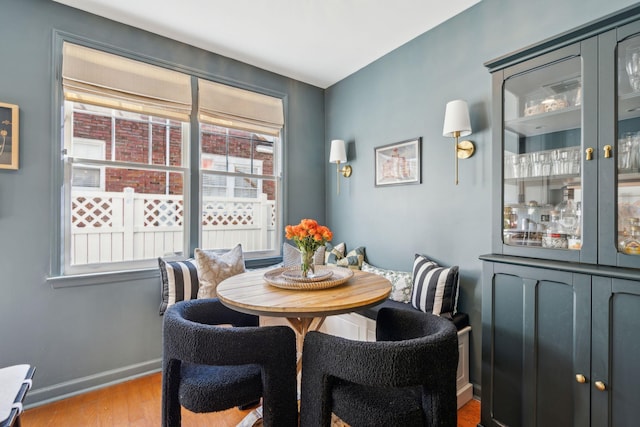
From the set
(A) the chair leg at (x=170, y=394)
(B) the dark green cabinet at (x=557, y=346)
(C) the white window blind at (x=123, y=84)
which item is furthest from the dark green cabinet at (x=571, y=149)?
(C) the white window blind at (x=123, y=84)

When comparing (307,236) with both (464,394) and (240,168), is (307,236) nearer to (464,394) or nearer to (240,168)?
(464,394)

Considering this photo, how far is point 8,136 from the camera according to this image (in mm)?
2002

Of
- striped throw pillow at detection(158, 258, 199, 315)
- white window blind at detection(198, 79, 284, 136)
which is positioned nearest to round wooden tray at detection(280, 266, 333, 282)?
striped throw pillow at detection(158, 258, 199, 315)

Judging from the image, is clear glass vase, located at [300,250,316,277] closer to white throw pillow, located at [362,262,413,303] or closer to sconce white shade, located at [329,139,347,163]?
white throw pillow, located at [362,262,413,303]

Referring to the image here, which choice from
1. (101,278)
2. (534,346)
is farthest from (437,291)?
(101,278)

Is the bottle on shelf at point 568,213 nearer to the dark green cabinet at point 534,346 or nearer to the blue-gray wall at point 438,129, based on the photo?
the dark green cabinet at point 534,346

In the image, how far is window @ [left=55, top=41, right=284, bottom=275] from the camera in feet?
7.54

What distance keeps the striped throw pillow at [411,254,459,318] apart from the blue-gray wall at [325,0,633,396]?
179 millimetres

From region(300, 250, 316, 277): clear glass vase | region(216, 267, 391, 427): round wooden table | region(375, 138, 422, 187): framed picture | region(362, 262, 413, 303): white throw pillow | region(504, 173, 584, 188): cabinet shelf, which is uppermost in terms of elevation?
region(375, 138, 422, 187): framed picture

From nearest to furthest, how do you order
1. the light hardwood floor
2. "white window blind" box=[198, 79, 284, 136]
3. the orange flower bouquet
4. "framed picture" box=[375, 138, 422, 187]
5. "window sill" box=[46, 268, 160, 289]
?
the orange flower bouquet < the light hardwood floor < "window sill" box=[46, 268, 160, 289] < "framed picture" box=[375, 138, 422, 187] < "white window blind" box=[198, 79, 284, 136]

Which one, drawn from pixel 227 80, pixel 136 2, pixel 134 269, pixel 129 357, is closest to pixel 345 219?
pixel 227 80

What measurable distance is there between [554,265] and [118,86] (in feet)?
10.1

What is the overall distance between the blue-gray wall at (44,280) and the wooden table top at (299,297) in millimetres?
1260

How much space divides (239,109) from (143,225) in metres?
1.38
